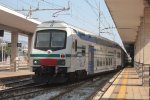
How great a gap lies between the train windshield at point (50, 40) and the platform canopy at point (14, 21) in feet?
23.7

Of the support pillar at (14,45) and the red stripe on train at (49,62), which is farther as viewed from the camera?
the support pillar at (14,45)

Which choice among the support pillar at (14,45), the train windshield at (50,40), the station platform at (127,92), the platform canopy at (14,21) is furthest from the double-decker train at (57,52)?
the support pillar at (14,45)

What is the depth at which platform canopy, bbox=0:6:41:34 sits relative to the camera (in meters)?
28.6

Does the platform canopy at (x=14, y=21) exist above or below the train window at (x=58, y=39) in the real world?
above

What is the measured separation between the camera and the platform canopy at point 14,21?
2862 cm

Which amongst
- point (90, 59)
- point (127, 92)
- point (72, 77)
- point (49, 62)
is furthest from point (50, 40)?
point (127, 92)

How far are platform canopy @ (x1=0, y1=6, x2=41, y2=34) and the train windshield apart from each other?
7235 millimetres

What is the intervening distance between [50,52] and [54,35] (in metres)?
1.04

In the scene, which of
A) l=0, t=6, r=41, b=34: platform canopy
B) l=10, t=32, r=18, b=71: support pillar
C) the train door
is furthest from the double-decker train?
l=10, t=32, r=18, b=71: support pillar

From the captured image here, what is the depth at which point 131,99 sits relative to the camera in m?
13.2

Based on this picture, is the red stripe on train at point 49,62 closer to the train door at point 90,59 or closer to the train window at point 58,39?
the train window at point 58,39

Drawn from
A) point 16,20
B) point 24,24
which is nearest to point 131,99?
point 16,20

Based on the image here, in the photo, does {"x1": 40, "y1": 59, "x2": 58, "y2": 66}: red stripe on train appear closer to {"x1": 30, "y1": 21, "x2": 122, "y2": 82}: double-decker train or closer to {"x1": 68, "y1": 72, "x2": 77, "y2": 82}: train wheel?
{"x1": 30, "y1": 21, "x2": 122, "y2": 82}: double-decker train

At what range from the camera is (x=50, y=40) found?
20234mm
